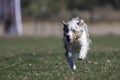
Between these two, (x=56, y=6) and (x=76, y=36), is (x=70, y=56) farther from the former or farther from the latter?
(x=56, y=6)

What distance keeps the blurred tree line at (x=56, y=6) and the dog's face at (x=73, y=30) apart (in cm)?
5515

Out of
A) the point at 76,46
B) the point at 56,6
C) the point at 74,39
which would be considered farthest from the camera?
the point at 56,6

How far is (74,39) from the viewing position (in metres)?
14.0

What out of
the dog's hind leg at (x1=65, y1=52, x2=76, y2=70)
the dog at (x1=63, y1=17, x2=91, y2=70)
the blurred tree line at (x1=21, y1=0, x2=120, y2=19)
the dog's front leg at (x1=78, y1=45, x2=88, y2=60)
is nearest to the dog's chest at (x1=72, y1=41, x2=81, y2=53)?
the dog at (x1=63, y1=17, x2=91, y2=70)

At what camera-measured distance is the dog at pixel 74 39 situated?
1381 cm

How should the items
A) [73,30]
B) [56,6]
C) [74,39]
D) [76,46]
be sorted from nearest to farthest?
[73,30] → [74,39] → [76,46] → [56,6]

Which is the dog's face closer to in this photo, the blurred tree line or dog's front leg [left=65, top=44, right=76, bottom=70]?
dog's front leg [left=65, top=44, right=76, bottom=70]

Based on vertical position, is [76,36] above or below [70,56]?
above

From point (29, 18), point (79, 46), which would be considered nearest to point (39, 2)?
point (29, 18)

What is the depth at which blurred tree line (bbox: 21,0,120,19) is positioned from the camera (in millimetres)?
71188

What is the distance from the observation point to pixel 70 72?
13.3m

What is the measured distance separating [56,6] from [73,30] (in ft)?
197

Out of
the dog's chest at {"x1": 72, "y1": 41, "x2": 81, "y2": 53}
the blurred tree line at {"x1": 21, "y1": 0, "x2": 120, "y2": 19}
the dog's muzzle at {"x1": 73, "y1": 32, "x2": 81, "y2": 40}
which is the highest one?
the blurred tree line at {"x1": 21, "y1": 0, "x2": 120, "y2": 19}

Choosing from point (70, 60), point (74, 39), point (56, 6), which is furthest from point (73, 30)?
point (56, 6)
